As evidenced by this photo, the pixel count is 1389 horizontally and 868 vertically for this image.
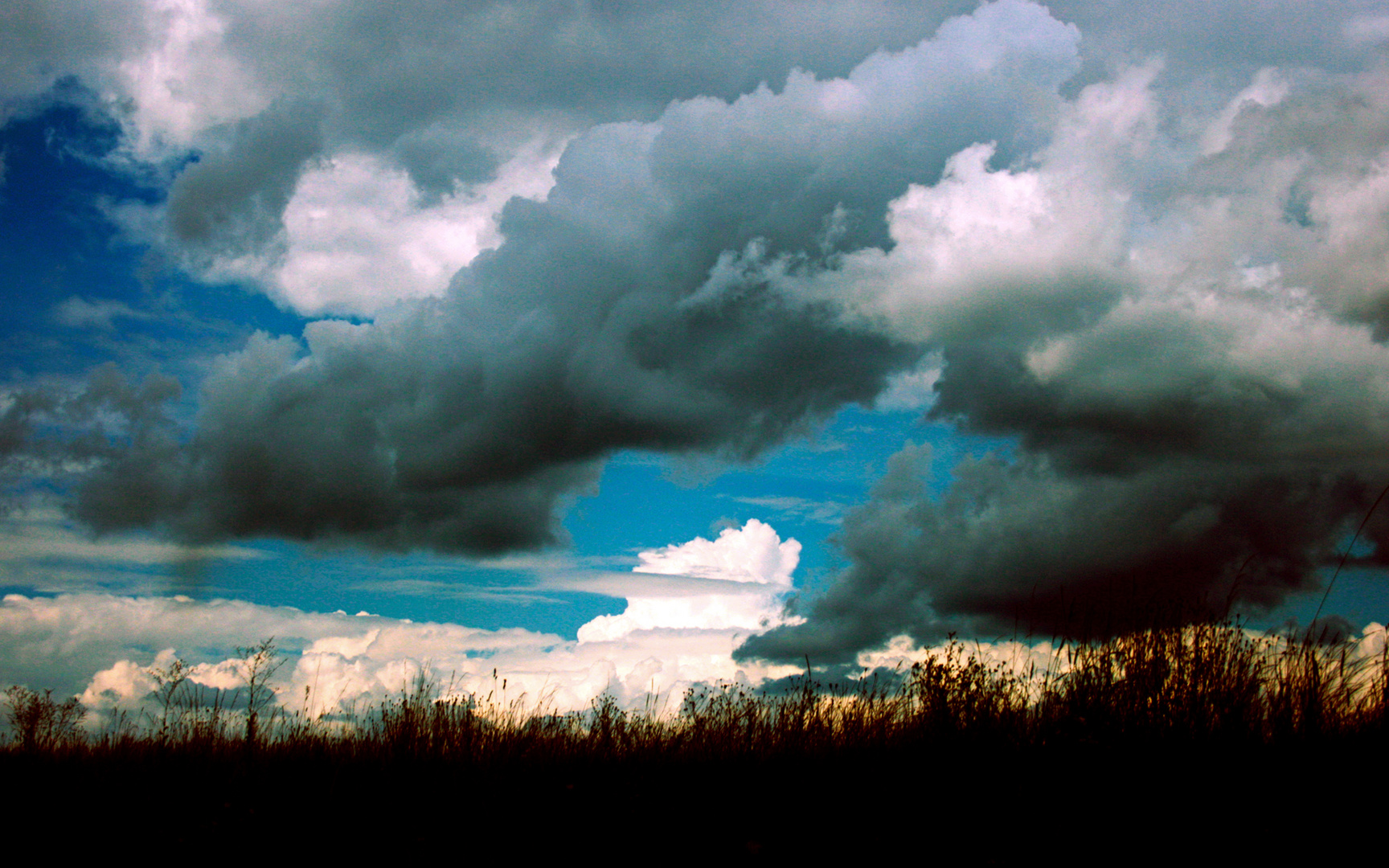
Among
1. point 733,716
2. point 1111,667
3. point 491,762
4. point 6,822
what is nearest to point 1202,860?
point 1111,667

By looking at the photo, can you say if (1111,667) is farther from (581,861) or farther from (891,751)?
(581,861)

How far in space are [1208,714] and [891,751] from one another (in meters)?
2.84

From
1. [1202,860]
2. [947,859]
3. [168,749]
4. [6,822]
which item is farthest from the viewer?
[168,749]

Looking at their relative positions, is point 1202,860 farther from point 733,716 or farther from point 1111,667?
point 733,716

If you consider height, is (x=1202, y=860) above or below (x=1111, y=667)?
below

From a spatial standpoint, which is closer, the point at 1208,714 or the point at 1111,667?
the point at 1208,714

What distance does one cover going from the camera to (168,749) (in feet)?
29.7

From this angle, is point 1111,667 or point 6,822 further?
point 1111,667

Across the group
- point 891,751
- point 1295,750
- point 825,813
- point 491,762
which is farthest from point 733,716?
point 1295,750

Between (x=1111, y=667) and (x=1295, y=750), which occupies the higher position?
(x=1111, y=667)

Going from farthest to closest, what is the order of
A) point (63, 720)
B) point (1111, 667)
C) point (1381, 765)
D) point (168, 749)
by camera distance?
point (63, 720)
point (168, 749)
point (1111, 667)
point (1381, 765)

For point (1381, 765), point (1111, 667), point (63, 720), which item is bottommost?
point (63, 720)

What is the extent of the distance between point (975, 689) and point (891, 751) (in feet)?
3.50

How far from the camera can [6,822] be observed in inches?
245
